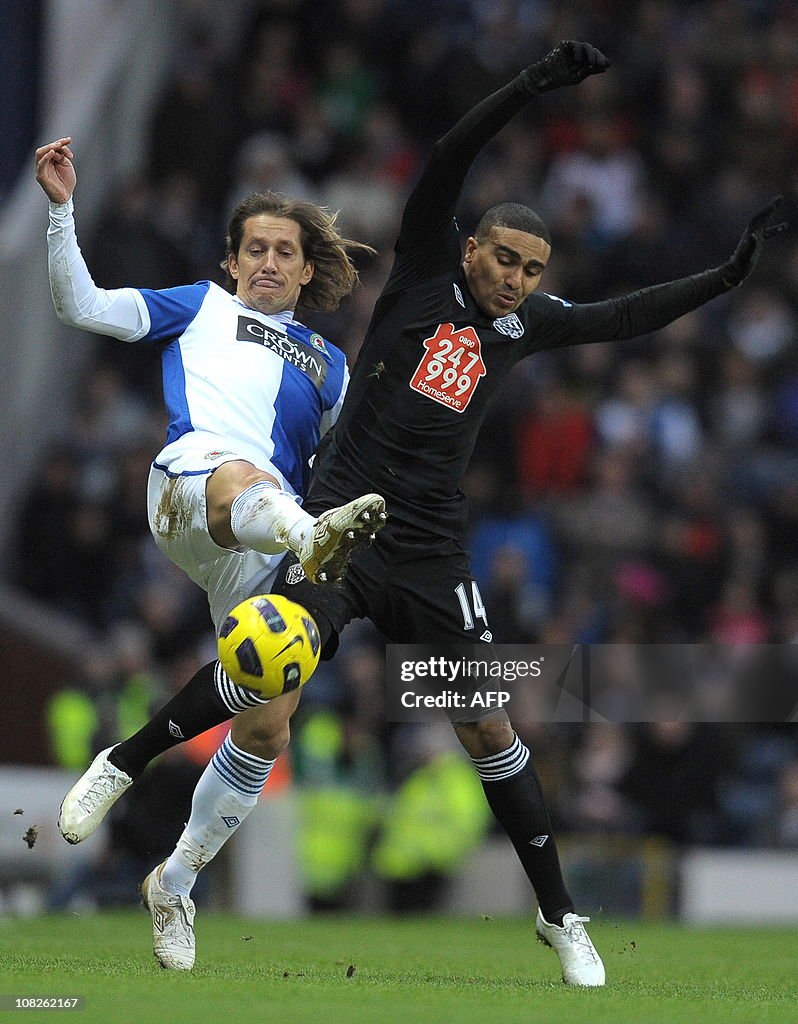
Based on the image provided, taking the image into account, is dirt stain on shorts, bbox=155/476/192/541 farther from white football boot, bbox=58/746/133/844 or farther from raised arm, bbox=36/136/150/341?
white football boot, bbox=58/746/133/844

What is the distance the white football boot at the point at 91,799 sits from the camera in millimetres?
6340

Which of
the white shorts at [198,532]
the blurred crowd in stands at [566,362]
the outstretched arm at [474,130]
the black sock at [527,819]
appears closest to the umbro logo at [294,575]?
the white shorts at [198,532]

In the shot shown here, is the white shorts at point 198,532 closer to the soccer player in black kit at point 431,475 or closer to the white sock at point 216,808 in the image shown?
the soccer player in black kit at point 431,475

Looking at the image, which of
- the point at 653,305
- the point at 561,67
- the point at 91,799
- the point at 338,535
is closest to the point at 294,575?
the point at 338,535

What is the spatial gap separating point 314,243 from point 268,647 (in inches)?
78.7

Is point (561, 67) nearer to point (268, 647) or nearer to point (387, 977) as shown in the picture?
point (268, 647)

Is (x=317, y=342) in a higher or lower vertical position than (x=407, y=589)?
higher

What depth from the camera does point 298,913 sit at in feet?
40.5

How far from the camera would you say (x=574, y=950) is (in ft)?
20.9

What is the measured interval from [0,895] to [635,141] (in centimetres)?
865

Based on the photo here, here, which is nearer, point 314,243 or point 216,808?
point 216,808

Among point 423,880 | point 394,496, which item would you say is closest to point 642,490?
point 423,880

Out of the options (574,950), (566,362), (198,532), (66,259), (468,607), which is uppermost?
(66,259)

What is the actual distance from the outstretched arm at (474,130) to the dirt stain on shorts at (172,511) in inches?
45.8
